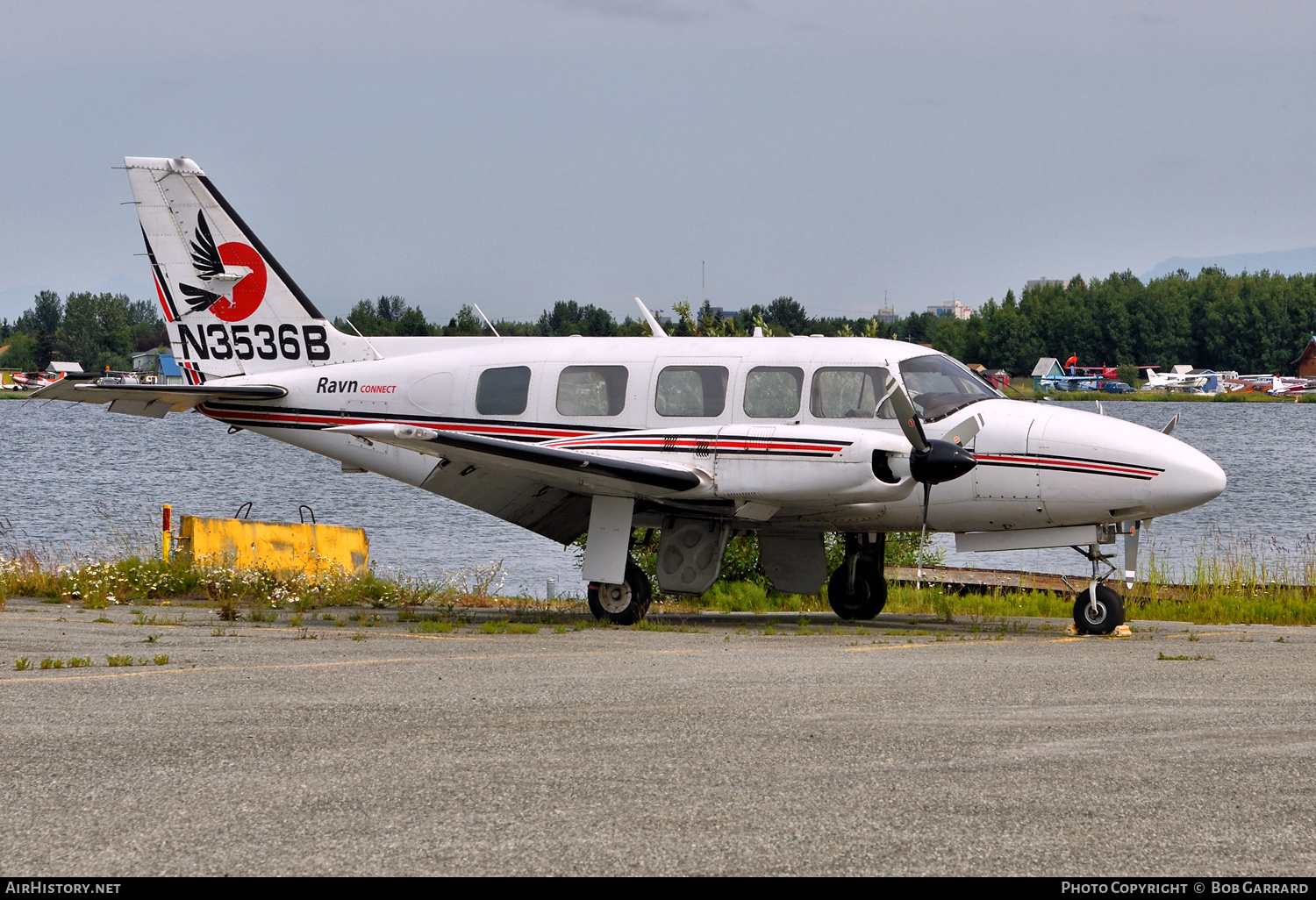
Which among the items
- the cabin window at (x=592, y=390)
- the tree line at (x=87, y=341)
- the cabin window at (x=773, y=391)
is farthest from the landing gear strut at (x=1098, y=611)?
the tree line at (x=87, y=341)

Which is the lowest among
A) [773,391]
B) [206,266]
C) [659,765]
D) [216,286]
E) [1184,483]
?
[659,765]

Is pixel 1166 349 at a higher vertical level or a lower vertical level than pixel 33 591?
higher

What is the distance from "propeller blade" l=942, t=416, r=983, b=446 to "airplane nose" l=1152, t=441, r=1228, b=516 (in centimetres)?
171

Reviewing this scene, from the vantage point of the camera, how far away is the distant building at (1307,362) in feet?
438

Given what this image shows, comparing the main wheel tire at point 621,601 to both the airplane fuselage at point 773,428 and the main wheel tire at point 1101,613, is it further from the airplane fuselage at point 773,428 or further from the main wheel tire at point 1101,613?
the main wheel tire at point 1101,613

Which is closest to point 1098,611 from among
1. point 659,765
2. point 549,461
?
point 549,461

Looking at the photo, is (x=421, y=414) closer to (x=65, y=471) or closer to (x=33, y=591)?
(x=33, y=591)

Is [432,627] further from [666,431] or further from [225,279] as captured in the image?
[225,279]

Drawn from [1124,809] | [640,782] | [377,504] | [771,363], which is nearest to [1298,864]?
[1124,809]

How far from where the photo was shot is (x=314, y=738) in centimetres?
680

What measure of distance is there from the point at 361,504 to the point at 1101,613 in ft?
94.8

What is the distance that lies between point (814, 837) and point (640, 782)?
1.05 m

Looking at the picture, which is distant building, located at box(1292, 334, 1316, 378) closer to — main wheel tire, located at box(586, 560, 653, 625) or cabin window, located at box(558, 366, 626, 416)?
cabin window, located at box(558, 366, 626, 416)

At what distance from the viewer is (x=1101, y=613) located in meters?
12.7
